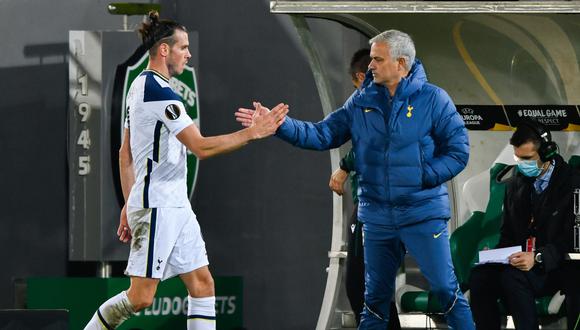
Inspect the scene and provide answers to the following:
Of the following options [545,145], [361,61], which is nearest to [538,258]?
[545,145]

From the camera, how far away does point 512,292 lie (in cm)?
920

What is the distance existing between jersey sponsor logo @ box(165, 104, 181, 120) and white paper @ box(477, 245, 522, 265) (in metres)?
2.24

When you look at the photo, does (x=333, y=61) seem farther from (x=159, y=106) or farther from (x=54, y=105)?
(x=159, y=106)

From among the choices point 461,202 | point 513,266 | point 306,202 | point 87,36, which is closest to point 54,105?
point 87,36

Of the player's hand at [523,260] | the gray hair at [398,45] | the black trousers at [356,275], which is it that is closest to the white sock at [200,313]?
the black trousers at [356,275]

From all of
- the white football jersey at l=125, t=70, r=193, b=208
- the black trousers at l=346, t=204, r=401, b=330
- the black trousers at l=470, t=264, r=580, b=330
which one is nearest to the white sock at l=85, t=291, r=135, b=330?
the white football jersey at l=125, t=70, r=193, b=208

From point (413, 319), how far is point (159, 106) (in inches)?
103

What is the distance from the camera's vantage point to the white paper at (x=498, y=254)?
9.28 metres

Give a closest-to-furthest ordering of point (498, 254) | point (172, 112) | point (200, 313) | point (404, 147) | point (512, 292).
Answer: point (404, 147), point (172, 112), point (200, 313), point (512, 292), point (498, 254)

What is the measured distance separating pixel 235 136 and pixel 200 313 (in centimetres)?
95

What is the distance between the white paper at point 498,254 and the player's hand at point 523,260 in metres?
0.04

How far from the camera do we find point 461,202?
399 inches

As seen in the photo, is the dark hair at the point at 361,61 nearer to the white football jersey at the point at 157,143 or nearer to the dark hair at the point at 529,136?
the dark hair at the point at 529,136

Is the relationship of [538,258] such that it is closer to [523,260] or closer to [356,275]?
[523,260]
